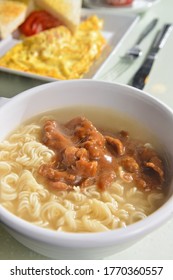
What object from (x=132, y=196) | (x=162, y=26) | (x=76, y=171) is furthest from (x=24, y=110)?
(x=162, y=26)

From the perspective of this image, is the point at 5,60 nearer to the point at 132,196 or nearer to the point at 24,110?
the point at 24,110

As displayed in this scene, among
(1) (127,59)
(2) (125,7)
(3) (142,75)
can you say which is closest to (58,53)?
(1) (127,59)

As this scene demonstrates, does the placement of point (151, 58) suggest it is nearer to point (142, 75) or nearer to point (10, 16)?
point (142, 75)

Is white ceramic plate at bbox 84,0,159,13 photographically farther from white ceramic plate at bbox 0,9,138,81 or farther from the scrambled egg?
the scrambled egg

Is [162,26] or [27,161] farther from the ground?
[162,26]

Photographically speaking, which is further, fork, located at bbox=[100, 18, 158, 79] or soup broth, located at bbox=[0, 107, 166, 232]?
fork, located at bbox=[100, 18, 158, 79]

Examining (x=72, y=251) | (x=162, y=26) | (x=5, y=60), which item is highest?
(x=162, y=26)

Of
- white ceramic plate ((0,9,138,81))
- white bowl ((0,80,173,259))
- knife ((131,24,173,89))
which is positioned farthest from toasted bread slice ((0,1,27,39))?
white bowl ((0,80,173,259))
